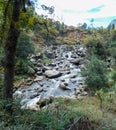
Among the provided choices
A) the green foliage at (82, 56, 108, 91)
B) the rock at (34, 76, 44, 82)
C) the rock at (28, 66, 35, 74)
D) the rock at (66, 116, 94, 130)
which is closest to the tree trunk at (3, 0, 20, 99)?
the rock at (66, 116, 94, 130)

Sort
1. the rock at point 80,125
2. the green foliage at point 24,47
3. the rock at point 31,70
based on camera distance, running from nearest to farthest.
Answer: the rock at point 80,125
the green foliage at point 24,47
the rock at point 31,70

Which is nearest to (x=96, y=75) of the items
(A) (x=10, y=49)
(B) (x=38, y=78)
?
(B) (x=38, y=78)

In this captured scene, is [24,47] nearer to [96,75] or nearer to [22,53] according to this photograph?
[22,53]

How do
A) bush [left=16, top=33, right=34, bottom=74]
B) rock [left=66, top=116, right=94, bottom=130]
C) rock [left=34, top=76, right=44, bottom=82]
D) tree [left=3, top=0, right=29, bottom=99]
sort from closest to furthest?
rock [left=66, top=116, right=94, bottom=130], tree [left=3, top=0, right=29, bottom=99], rock [left=34, top=76, right=44, bottom=82], bush [left=16, top=33, right=34, bottom=74]

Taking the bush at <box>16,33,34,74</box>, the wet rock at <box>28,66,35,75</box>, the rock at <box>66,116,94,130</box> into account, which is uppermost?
the bush at <box>16,33,34,74</box>

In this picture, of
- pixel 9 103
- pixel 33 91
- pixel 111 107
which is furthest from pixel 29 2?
pixel 33 91

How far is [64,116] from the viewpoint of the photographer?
5.63 meters

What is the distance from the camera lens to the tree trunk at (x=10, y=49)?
6480 mm

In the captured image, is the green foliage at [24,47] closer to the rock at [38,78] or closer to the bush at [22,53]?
the bush at [22,53]

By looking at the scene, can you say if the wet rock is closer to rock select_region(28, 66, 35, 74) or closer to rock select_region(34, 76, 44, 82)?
rock select_region(28, 66, 35, 74)

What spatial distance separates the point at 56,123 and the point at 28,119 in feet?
2.43

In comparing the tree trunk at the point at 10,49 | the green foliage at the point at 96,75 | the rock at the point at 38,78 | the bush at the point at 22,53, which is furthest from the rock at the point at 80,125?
the bush at the point at 22,53

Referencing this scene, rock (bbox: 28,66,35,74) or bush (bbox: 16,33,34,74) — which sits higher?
bush (bbox: 16,33,34,74)

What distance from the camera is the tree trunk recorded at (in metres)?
6.48
